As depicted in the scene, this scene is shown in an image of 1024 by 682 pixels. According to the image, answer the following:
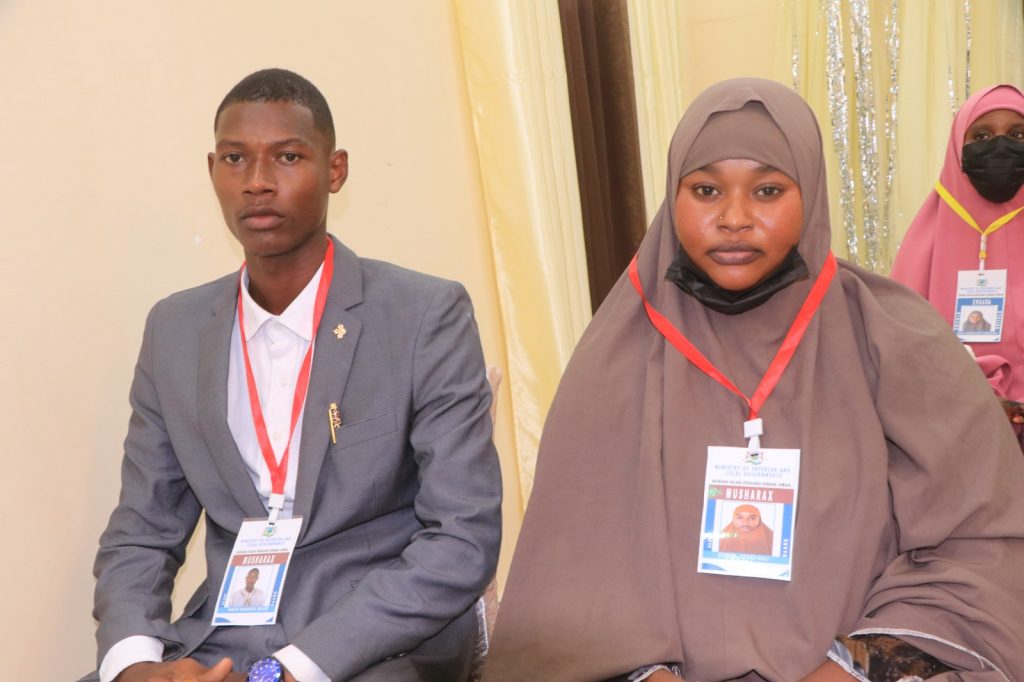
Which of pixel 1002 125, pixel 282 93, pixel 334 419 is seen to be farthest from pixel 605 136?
pixel 334 419

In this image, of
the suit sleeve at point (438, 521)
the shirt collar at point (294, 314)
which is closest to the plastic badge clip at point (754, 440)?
the suit sleeve at point (438, 521)

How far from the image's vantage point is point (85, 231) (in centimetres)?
244

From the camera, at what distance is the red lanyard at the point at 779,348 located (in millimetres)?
2025

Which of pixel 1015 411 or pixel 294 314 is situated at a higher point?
pixel 294 314

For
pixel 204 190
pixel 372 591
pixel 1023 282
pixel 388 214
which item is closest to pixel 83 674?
pixel 372 591

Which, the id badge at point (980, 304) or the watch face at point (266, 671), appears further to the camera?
the id badge at point (980, 304)

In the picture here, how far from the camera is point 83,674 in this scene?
Result: 2469 mm

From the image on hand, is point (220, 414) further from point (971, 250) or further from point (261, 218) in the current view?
point (971, 250)

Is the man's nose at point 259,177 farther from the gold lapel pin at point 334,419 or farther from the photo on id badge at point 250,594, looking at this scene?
the photo on id badge at point 250,594

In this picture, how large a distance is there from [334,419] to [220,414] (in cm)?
24

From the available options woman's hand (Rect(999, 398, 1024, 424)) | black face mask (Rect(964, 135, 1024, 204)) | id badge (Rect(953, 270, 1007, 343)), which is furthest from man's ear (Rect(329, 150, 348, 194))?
black face mask (Rect(964, 135, 1024, 204))

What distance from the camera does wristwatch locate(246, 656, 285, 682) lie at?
1886mm

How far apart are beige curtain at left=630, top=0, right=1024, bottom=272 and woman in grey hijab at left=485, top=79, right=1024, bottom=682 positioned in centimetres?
295

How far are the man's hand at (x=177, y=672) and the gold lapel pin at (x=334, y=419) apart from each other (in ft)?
1.50
